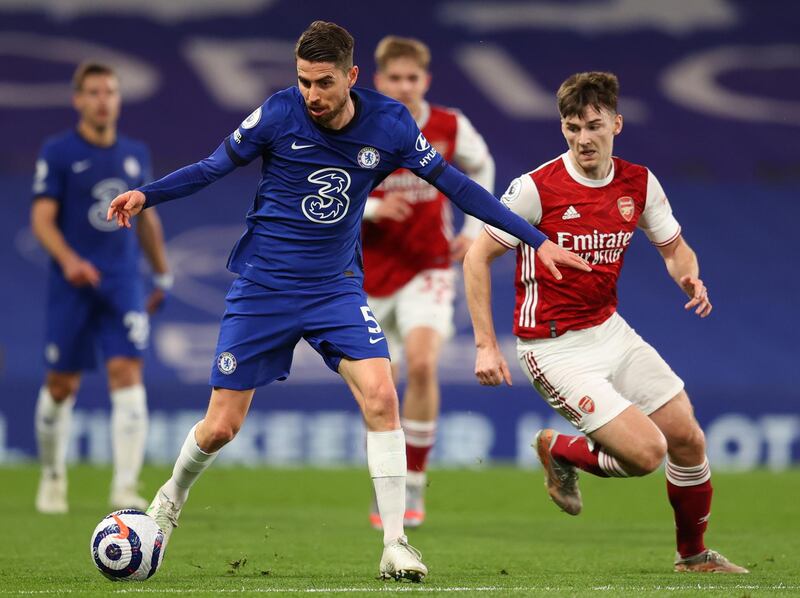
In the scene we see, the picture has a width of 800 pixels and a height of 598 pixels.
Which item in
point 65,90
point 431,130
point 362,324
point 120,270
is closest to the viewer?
point 362,324

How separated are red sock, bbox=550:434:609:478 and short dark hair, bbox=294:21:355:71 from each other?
1980mm

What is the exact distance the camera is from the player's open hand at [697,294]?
6039 millimetres

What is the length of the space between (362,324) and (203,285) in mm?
10723

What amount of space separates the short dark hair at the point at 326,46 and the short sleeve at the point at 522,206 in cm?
100

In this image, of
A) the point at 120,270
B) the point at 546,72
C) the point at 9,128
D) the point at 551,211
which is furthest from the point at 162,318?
the point at 551,211

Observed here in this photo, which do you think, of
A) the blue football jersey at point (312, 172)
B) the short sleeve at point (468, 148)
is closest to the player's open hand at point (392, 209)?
the short sleeve at point (468, 148)

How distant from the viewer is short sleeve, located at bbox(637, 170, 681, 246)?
21.1ft

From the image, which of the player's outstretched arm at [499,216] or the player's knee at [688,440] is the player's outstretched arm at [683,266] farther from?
the player's outstretched arm at [499,216]

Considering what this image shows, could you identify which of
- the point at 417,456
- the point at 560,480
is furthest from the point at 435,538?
the point at 560,480

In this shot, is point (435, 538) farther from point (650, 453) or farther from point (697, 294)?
point (697, 294)

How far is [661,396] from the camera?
622cm

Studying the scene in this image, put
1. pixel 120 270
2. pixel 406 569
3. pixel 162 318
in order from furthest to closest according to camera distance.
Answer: pixel 162 318, pixel 120 270, pixel 406 569

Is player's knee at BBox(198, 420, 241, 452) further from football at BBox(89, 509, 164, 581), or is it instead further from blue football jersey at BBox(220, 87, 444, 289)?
blue football jersey at BBox(220, 87, 444, 289)

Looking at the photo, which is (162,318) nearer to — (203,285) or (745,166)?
(203,285)
